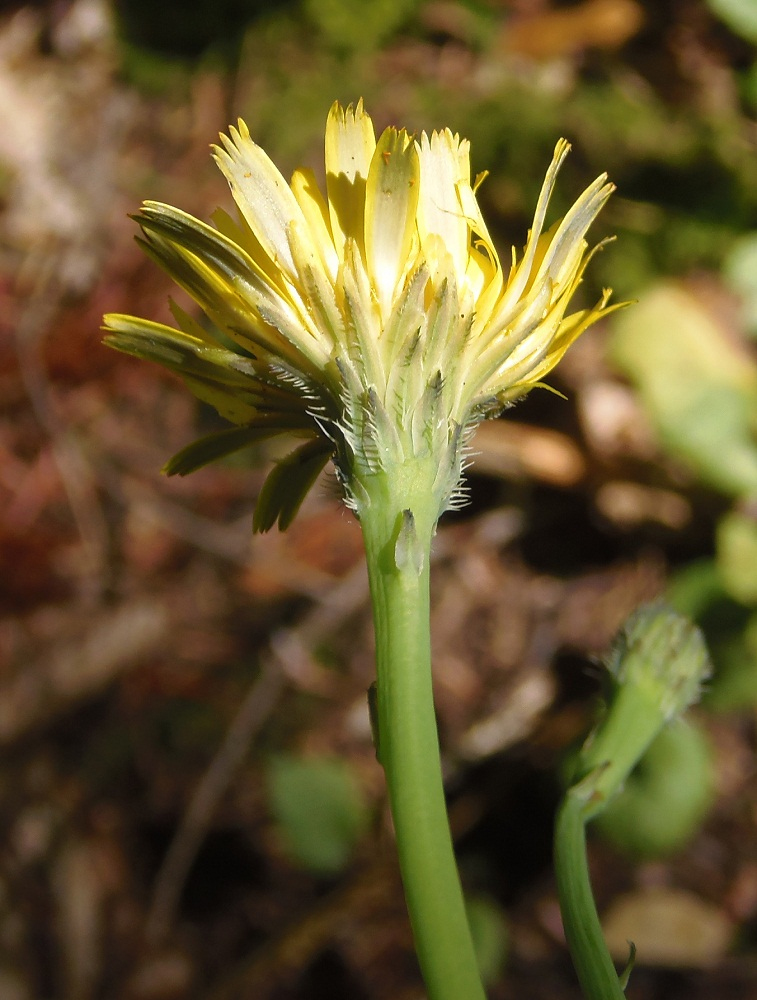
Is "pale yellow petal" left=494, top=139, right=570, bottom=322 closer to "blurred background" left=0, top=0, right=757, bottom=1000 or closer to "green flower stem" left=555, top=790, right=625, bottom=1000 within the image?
"green flower stem" left=555, top=790, right=625, bottom=1000

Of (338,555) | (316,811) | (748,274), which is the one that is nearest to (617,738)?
(316,811)

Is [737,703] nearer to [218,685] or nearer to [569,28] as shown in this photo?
[218,685]

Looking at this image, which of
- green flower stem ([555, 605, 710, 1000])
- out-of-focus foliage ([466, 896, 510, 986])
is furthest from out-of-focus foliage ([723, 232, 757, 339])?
out-of-focus foliage ([466, 896, 510, 986])

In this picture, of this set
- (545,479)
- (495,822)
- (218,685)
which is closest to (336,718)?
(218,685)

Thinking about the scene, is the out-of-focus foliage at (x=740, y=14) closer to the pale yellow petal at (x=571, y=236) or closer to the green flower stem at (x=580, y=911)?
the pale yellow petal at (x=571, y=236)

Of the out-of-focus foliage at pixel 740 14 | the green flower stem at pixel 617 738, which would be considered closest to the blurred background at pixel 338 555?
the out-of-focus foliage at pixel 740 14

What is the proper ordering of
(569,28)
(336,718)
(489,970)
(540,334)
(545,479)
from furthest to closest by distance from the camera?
(569,28)
(545,479)
(336,718)
(489,970)
(540,334)

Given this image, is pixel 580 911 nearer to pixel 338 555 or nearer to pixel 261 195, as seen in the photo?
pixel 261 195
